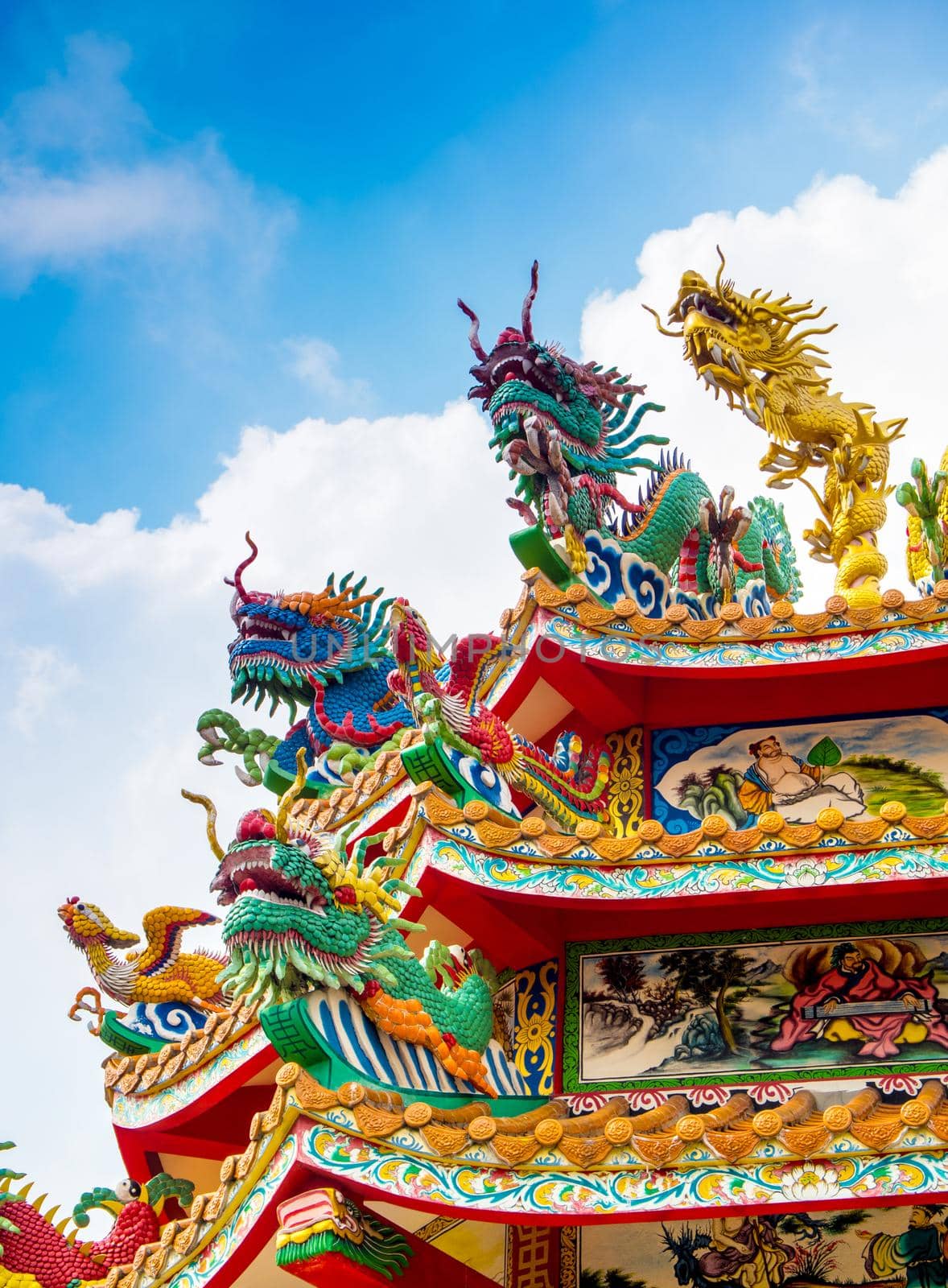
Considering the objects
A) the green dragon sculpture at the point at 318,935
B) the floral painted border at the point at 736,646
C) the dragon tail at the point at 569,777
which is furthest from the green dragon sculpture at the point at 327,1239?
the floral painted border at the point at 736,646

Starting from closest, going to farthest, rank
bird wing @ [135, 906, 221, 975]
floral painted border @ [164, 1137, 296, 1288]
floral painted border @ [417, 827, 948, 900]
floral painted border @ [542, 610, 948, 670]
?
floral painted border @ [164, 1137, 296, 1288], floral painted border @ [417, 827, 948, 900], floral painted border @ [542, 610, 948, 670], bird wing @ [135, 906, 221, 975]

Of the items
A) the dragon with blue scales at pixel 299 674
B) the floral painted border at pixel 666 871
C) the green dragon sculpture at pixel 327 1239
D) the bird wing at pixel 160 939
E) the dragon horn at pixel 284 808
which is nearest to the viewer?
the green dragon sculpture at pixel 327 1239

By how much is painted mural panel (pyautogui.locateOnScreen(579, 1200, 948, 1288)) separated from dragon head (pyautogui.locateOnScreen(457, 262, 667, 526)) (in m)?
4.81

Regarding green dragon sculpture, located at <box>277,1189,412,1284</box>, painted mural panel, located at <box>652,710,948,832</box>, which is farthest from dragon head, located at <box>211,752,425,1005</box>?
painted mural panel, located at <box>652,710,948,832</box>

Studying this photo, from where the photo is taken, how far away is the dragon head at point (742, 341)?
476 inches

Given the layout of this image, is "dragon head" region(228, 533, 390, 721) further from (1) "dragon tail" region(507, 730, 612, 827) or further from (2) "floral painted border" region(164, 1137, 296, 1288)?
(2) "floral painted border" region(164, 1137, 296, 1288)

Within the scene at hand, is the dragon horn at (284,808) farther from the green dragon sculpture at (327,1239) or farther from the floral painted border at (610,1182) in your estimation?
the green dragon sculpture at (327,1239)

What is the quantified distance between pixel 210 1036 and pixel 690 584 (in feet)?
15.0

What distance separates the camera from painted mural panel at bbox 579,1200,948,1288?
770cm

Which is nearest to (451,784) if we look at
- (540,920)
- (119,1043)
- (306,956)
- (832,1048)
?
(540,920)

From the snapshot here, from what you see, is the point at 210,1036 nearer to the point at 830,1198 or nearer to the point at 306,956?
the point at 306,956

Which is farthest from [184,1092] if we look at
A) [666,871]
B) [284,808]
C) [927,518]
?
[927,518]

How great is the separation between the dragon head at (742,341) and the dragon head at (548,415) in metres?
0.60

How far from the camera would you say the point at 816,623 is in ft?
32.4
